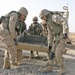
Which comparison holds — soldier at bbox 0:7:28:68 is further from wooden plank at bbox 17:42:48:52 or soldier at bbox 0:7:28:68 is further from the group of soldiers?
wooden plank at bbox 17:42:48:52

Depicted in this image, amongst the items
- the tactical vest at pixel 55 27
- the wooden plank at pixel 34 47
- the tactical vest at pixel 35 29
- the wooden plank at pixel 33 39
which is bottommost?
the wooden plank at pixel 34 47

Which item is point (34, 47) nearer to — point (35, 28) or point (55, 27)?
point (55, 27)

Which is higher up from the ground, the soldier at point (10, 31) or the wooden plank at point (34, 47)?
the soldier at point (10, 31)

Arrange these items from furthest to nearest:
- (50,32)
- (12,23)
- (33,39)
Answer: (33,39) → (50,32) → (12,23)

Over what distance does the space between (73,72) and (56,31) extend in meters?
1.52

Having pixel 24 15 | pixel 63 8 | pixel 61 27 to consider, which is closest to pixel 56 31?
pixel 61 27

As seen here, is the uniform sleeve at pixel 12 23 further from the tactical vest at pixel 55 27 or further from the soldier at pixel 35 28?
the soldier at pixel 35 28

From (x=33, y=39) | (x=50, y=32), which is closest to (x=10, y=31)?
(x=50, y=32)

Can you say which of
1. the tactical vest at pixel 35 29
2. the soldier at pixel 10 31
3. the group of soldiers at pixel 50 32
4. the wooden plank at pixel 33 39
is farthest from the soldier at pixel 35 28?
the soldier at pixel 10 31

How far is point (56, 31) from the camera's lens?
7941 mm

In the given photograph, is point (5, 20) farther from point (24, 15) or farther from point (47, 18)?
point (47, 18)

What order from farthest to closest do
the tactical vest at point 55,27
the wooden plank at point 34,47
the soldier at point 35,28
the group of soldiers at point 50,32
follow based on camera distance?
the soldier at point 35,28 → the wooden plank at point 34,47 → the tactical vest at point 55,27 → the group of soldiers at point 50,32

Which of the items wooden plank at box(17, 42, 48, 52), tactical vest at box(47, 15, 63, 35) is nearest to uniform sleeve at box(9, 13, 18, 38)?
tactical vest at box(47, 15, 63, 35)

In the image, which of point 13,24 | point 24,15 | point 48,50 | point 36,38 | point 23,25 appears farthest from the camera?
point 23,25
